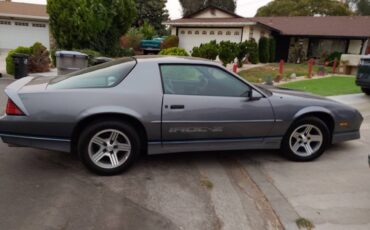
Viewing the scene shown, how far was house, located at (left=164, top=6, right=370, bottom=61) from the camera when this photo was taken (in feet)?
73.7

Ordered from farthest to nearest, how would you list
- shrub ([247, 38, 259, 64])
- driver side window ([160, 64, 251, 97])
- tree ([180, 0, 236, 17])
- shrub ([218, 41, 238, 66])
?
tree ([180, 0, 236, 17]) < shrub ([247, 38, 259, 64]) < shrub ([218, 41, 238, 66]) < driver side window ([160, 64, 251, 97])

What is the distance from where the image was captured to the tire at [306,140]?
4527 mm

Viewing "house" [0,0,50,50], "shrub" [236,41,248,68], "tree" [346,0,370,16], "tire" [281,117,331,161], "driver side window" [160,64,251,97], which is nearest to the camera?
"driver side window" [160,64,251,97]

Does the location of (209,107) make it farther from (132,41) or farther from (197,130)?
(132,41)

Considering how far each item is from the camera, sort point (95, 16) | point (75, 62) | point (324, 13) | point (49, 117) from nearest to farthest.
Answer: point (49, 117) < point (75, 62) < point (95, 16) < point (324, 13)

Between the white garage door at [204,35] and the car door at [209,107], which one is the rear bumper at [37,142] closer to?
the car door at [209,107]

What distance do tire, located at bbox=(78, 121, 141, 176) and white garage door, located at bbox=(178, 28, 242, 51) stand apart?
1966 cm

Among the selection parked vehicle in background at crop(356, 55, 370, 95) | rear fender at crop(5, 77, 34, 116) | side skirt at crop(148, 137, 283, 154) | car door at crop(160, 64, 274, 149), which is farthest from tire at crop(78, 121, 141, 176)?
parked vehicle in background at crop(356, 55, 370, 95)

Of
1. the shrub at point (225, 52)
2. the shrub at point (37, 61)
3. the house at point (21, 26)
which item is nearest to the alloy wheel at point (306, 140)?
the shrub at point (225, 52)

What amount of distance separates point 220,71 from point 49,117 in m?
2.16

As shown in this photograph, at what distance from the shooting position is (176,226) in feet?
9.86

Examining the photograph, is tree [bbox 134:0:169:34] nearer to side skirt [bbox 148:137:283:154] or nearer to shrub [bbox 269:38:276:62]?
shrub [bbox 269:38:276:62]

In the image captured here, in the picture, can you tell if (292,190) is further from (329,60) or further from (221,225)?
(329,60)

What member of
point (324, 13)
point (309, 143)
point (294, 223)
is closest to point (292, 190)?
point (294, 223)
